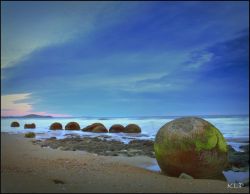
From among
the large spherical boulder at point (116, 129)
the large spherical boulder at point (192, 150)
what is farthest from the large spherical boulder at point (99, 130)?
the large spherical boulder at point (192, 150)

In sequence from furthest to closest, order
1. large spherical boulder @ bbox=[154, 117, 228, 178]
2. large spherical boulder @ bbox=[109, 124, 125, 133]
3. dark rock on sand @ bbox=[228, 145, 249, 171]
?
large spherical boulder @ bbox=[109, 124, 125, 133] < dark rock on sand @ bbox=[228, 145, 249, 171] < large spherical boulder @ bbox=[154, 117, 228, 178]

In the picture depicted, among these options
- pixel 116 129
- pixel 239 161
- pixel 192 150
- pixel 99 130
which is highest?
pixel 116 129

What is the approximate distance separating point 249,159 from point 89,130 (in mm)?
19754

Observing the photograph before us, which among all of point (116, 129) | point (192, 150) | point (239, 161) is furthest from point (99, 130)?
point (192, 150)

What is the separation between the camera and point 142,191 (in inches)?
203

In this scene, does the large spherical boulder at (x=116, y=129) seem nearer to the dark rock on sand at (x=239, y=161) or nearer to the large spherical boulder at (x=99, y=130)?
the large spherical boulder at (x=99, y=130)

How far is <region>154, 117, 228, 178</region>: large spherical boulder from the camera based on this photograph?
23.6 feet

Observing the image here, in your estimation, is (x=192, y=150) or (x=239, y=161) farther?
(x=239, y=161)

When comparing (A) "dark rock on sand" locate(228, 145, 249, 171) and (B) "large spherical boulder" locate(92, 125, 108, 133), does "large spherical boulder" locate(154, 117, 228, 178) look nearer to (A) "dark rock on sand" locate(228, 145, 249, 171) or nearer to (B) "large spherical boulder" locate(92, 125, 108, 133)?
(A) "dark rock on sand" locate(228, 145, 249, 171)

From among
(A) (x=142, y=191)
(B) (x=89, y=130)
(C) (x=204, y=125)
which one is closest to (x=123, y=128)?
(B) (x=89, y=130)

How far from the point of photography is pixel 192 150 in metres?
7.15

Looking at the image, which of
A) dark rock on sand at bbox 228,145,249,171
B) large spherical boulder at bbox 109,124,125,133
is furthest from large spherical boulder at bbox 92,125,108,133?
dark rock on sand at bbox 228,145,249,171

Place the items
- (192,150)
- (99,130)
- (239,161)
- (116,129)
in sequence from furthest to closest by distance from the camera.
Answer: (116,129), (99,130), (239,161), (192,150)

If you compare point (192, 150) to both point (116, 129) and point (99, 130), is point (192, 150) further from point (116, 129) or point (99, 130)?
point (116, 129)
